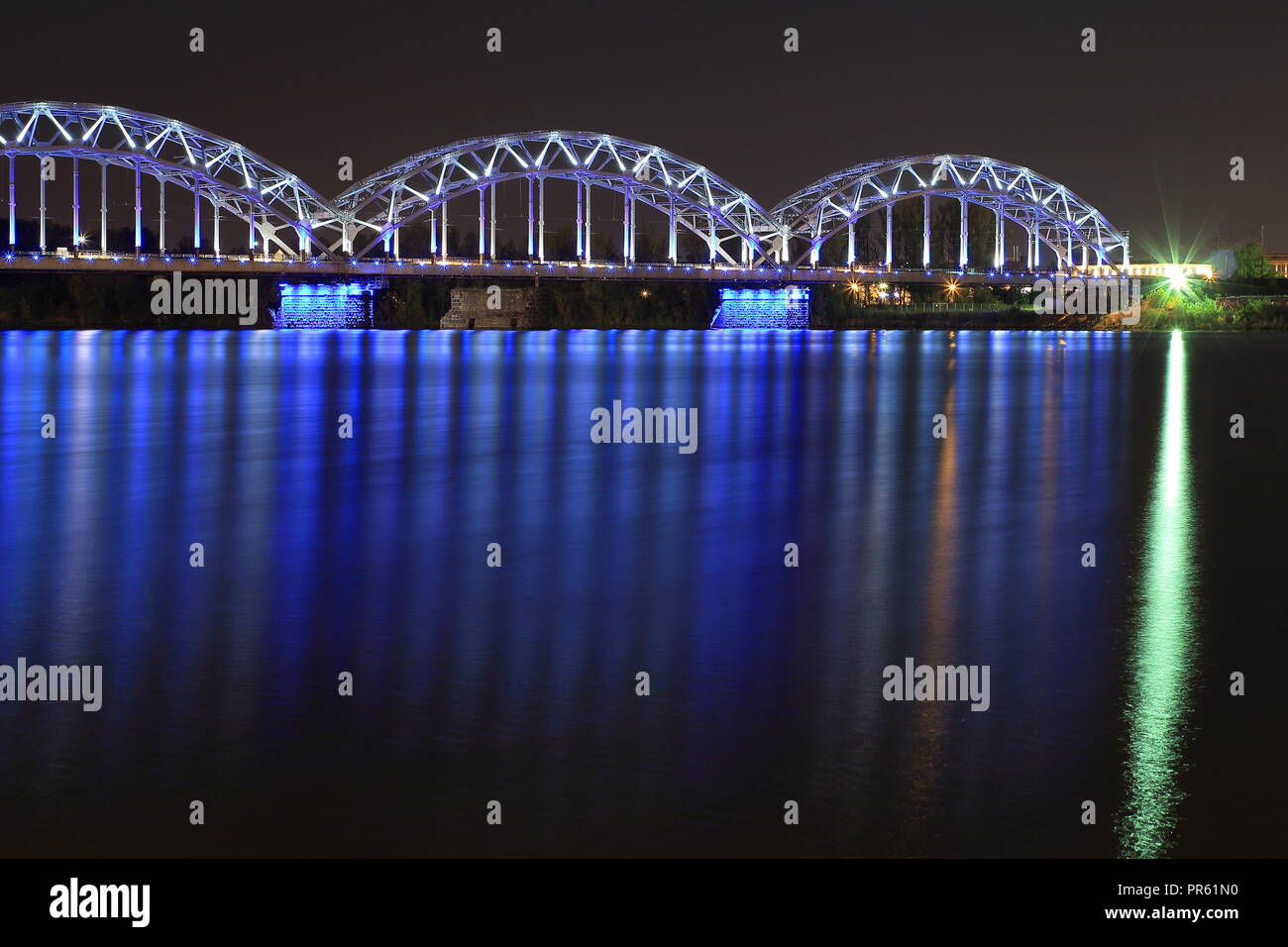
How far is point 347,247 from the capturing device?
10388cm

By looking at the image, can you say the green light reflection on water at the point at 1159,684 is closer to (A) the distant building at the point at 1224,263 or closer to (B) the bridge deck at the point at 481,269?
(B) the bridge deck at the point at 481,269

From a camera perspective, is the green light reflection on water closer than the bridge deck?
Yes

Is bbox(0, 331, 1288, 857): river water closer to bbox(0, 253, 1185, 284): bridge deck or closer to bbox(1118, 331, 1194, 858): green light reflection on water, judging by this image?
bbox(1118, 331, 1194, 858): green light reflection on water

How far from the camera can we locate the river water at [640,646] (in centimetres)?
592

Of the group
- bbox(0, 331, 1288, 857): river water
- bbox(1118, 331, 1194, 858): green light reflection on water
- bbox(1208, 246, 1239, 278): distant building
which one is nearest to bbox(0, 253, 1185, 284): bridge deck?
bbox(1208, 246, 1239, 278): distant building

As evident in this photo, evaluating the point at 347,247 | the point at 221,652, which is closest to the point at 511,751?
the point at 221,652

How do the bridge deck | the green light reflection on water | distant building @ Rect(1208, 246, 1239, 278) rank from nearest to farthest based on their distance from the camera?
the green light reflection on water
the bridge deck
distant building @ Rect(1208, 246, 1239, 278)

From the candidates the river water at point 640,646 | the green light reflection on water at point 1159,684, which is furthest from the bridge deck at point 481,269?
the green light reflection on water at point 1159,684

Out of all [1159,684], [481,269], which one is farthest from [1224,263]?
[1159,684]

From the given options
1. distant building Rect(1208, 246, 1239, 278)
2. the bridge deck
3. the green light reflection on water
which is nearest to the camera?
the green light reflection on water

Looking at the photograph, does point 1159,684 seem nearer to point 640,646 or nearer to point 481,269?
point 640,646

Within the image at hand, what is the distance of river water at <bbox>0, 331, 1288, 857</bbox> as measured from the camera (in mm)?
5918

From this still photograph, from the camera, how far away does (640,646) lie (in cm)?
857
